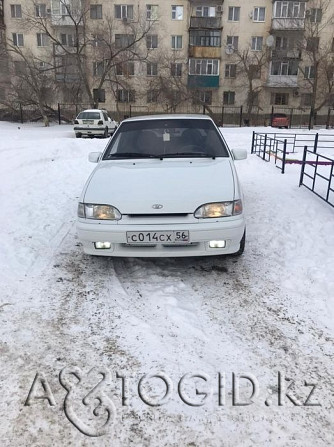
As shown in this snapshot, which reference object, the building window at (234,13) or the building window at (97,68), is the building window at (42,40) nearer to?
the building window at (97,68)

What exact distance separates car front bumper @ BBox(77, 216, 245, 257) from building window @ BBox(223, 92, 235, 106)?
1521 inches

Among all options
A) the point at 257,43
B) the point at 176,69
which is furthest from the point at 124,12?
the point at 257,43

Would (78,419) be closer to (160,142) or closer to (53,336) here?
(53,336)

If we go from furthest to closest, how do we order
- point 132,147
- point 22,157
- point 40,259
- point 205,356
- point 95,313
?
point 22,157 → point 132,147 → point 40,259 → point 95,313 → point 205,356

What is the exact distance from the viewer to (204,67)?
38.2m

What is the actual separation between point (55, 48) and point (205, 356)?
39.2 metres

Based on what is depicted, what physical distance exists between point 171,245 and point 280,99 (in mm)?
40716

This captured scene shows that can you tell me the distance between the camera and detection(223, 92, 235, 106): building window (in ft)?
130

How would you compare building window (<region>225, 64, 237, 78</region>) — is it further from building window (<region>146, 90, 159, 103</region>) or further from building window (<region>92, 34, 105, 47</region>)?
building window (<region>92, 34, 105, 47</region>)

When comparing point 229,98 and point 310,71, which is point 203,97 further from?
point 310,71

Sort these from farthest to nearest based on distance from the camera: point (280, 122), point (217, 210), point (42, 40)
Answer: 1. point (42, 40)
2. point (280, 122)
3. point (217, 210)

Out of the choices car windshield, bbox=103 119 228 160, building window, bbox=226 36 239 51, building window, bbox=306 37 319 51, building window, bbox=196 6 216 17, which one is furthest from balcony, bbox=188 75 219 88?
car windshield, bbox=103 119 228 160

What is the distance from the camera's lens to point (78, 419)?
7.39 ft

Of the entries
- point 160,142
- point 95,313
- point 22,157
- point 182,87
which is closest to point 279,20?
point 182,87
